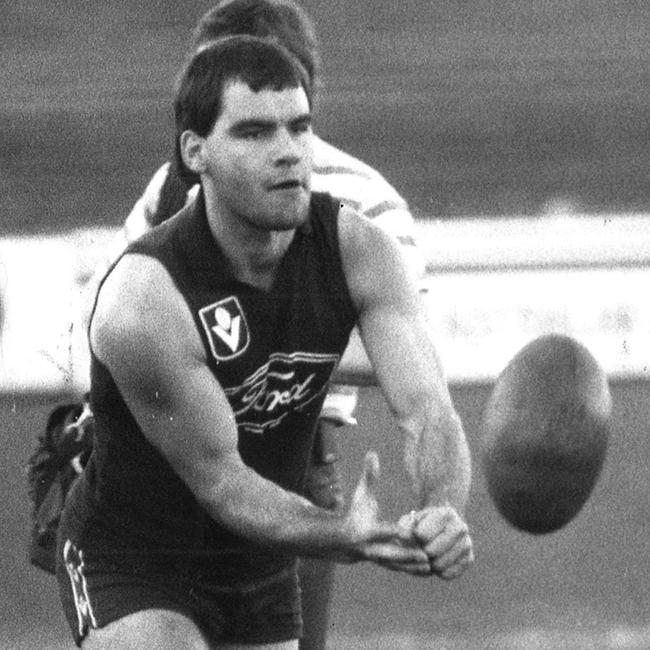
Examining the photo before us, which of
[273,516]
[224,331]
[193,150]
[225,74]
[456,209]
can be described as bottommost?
[456,209]

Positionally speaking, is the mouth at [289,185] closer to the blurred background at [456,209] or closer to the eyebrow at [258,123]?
the eyebrow at [258,123]

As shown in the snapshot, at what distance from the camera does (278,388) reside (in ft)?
9.06

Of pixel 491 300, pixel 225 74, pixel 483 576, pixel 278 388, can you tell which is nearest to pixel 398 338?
pixel 278 388

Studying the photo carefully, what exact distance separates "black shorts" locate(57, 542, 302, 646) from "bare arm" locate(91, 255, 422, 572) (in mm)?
161

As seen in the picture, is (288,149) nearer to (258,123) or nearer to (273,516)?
(258,123)

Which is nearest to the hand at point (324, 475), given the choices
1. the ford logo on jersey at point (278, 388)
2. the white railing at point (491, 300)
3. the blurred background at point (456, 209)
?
the ford logo on jersey at point (278, 388)

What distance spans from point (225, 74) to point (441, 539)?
0.74 metres

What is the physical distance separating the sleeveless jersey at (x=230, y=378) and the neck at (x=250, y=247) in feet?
0.04

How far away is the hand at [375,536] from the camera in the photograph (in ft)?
7.81

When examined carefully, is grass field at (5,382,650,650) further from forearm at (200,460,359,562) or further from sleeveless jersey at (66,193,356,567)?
forearm at (200,460,359,562)

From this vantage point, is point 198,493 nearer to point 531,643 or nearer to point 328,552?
Result: point 328,552

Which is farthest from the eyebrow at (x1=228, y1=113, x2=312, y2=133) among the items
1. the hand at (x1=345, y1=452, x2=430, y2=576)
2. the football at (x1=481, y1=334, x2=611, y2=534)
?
the football at (x1=481, y1=334, x2=611, y2=534)

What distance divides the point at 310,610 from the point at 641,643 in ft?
5.64

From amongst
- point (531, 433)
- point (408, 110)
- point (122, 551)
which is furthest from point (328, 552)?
point (408, 110)
